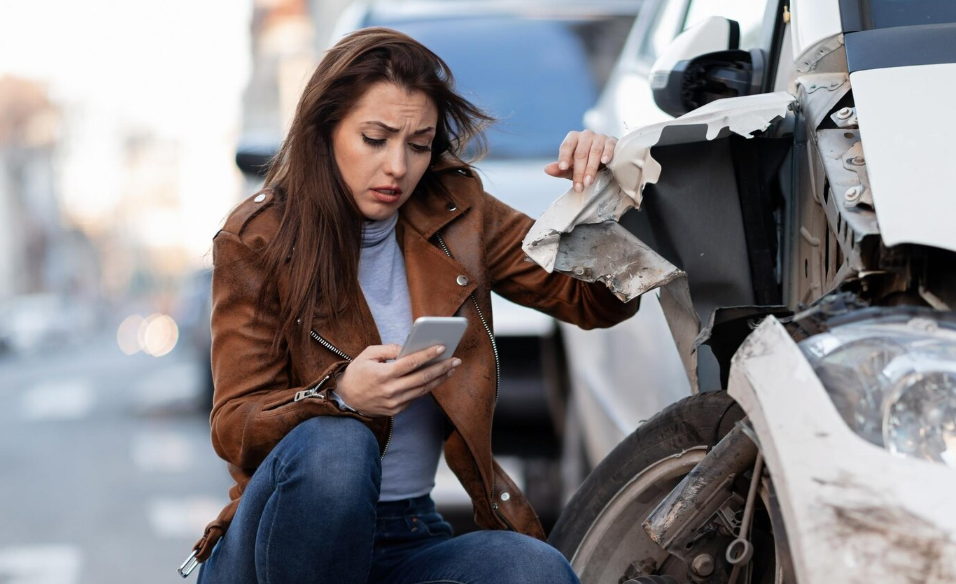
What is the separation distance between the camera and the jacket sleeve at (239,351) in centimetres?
217

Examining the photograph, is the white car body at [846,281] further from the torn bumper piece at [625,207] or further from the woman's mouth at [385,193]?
the woman's mouth at [385,193]

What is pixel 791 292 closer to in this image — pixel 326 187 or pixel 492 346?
pixel 492 346

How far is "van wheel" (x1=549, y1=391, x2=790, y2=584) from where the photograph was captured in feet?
6.30

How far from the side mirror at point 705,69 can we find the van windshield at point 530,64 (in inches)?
81.8

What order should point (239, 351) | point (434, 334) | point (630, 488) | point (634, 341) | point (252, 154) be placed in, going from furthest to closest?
1. point (252, 154)
2. point (634, 341)
3. point (239, 351)
4. point (630, 488)
5. point (434, 334)

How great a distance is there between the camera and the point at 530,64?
5180mm

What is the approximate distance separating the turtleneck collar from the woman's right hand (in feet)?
1.25

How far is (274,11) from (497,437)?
56678 millimetres

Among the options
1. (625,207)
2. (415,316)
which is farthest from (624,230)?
(415,316)

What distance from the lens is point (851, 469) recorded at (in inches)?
53.1

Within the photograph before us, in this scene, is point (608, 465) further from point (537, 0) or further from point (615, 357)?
point (537, 0)

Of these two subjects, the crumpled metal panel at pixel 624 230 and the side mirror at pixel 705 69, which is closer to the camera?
the crumpled metal panel at pixel 624 230

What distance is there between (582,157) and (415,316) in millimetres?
475

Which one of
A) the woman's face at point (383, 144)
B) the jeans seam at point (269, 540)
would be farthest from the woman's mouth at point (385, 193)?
the jeans seam at point (269, 540)
